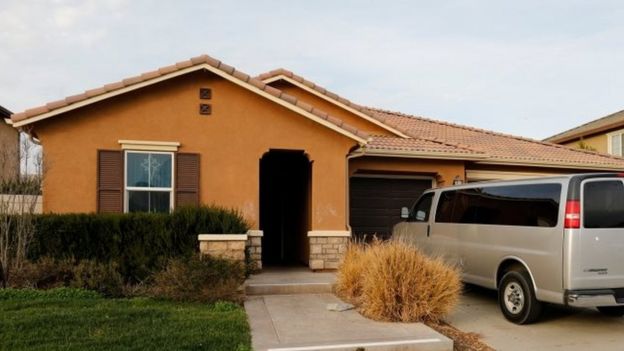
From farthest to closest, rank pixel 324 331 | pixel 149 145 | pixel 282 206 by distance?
pixel 282 206
pixel 149 145
pixel 324 331

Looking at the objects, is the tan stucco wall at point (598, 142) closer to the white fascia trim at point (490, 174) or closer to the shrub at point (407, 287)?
the white fascia trim at point (490, 174)

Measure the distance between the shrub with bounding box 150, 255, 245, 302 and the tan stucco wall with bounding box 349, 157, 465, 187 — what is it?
19.0 feet

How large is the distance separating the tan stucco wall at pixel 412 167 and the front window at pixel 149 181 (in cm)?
483

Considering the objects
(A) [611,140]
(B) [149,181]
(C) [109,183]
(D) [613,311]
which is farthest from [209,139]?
(A) [611,140]

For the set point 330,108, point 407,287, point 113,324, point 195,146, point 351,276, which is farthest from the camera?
point 330,108

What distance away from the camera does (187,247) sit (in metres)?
9.11

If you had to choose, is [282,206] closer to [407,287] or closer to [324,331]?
[407,287]

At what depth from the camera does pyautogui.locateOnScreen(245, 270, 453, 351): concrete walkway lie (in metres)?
6.01

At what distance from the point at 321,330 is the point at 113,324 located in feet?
8.74

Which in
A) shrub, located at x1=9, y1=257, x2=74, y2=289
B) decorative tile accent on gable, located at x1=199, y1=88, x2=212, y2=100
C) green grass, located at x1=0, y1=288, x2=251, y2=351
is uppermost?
decorative tile accent on gable, located at x1=199, y1=88, x2=212, y2=100

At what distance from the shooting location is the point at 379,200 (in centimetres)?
A: 1405

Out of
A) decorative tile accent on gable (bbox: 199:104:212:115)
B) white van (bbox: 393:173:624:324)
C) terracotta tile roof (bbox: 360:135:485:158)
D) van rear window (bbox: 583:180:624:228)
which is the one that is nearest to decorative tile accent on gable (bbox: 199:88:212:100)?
decorative tile accent on gable (bbox: 199:104:212:115)

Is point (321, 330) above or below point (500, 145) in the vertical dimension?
below

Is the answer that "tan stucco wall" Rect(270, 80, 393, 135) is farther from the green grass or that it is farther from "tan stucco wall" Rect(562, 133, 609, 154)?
"tan stucco wall" Rect(562, 133, 609, 154)
